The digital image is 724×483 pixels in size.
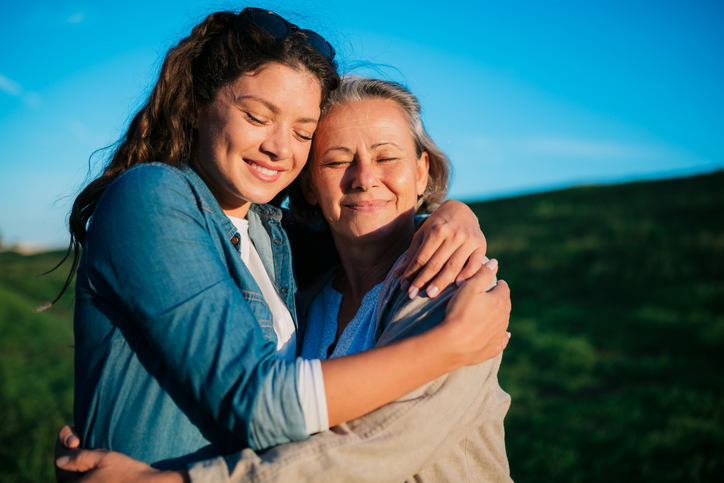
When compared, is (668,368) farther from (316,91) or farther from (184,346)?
(184,346)

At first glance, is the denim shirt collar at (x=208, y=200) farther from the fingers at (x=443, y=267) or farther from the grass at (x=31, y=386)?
the fingers at (x=443, y=267)

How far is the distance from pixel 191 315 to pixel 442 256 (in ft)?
3.54

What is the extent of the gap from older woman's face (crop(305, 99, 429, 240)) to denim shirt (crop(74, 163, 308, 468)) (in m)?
1.04

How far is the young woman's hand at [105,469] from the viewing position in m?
1.65

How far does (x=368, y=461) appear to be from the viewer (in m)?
1.74

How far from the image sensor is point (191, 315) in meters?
1.62

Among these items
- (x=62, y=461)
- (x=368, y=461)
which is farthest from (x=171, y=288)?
(x=368, y=461)

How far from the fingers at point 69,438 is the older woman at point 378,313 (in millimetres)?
117

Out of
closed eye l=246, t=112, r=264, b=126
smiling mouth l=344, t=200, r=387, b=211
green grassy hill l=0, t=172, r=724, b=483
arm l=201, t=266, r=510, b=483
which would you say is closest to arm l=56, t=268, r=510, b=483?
arm l=201, t=266, r=510, b=483

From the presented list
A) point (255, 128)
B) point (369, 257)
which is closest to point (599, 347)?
point (369, 257)

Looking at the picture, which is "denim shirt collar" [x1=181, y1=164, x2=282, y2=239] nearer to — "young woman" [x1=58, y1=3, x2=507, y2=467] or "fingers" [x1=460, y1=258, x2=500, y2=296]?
"young woman" [x1=58, y1=3, x2=507, y2=467]

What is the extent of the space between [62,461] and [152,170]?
45.1 inches

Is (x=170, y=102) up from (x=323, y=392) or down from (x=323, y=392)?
up

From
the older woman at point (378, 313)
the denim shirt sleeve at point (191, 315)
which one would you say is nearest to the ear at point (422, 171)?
the older woman at point (378, 313)
